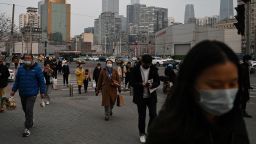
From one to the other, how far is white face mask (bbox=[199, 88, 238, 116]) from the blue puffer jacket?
25.7 feet

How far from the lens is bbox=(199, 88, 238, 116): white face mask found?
1.83m

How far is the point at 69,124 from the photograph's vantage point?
1116cm

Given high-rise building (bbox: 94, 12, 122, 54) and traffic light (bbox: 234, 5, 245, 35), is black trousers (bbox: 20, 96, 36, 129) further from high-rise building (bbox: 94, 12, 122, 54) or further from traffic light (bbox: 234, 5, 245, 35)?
high-rise building (bbox: 94, 12, 122, 54)

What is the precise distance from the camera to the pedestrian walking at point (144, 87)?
28.5 ft

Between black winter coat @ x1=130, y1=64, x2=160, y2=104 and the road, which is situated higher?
black winter coat @ x1=130, y1=64, x2=160, y2=104

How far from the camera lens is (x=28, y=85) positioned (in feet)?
30.7

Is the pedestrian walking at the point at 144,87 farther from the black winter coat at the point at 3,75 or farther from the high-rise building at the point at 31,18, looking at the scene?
the high-rise building at the point at 31,18

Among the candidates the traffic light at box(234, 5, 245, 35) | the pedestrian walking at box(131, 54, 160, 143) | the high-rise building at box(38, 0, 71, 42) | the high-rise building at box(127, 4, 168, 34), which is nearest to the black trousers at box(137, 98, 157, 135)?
the pedestrian walking at box(131, 54, 160, 143)

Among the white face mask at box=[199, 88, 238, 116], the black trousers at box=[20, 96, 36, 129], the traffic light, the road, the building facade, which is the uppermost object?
the building facade

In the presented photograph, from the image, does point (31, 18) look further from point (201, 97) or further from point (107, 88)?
point (201, 97)

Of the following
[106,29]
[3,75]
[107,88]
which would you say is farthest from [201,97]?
[106,29]

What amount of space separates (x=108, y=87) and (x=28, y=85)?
117 inches

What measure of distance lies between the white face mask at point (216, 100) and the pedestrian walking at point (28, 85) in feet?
25.7

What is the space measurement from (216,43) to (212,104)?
0.27 meters
